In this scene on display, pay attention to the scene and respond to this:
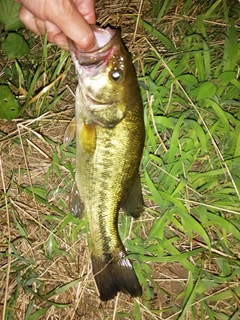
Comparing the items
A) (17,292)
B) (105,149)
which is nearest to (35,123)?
(105,149)

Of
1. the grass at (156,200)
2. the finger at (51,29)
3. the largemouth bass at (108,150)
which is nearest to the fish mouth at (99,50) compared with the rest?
the largemouth bass at (108,150)

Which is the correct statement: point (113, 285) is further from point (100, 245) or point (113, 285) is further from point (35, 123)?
point (35, 123)

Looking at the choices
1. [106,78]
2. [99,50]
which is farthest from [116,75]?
[99,50]

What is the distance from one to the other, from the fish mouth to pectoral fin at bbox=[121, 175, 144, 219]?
954mm

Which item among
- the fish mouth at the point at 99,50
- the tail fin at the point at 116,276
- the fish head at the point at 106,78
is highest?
the fish mouth at the point at 99,50

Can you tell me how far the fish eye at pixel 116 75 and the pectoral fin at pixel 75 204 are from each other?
94 centimetres

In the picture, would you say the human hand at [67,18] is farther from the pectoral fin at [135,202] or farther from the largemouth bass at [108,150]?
the pectoral fin at [135,202]

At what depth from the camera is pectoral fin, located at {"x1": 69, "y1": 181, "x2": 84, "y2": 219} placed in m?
2.78

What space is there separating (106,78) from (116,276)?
1.52 metres

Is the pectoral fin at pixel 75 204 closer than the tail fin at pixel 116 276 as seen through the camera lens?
No

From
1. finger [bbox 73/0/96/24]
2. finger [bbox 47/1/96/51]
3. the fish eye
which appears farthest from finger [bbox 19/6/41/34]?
the fish eye

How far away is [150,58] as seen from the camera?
125 inches

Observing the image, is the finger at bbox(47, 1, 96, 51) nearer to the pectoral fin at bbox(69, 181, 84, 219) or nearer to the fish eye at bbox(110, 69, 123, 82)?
the fish eye at bbox(110, 69, 123, 82)

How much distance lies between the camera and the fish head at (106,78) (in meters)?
2.23
